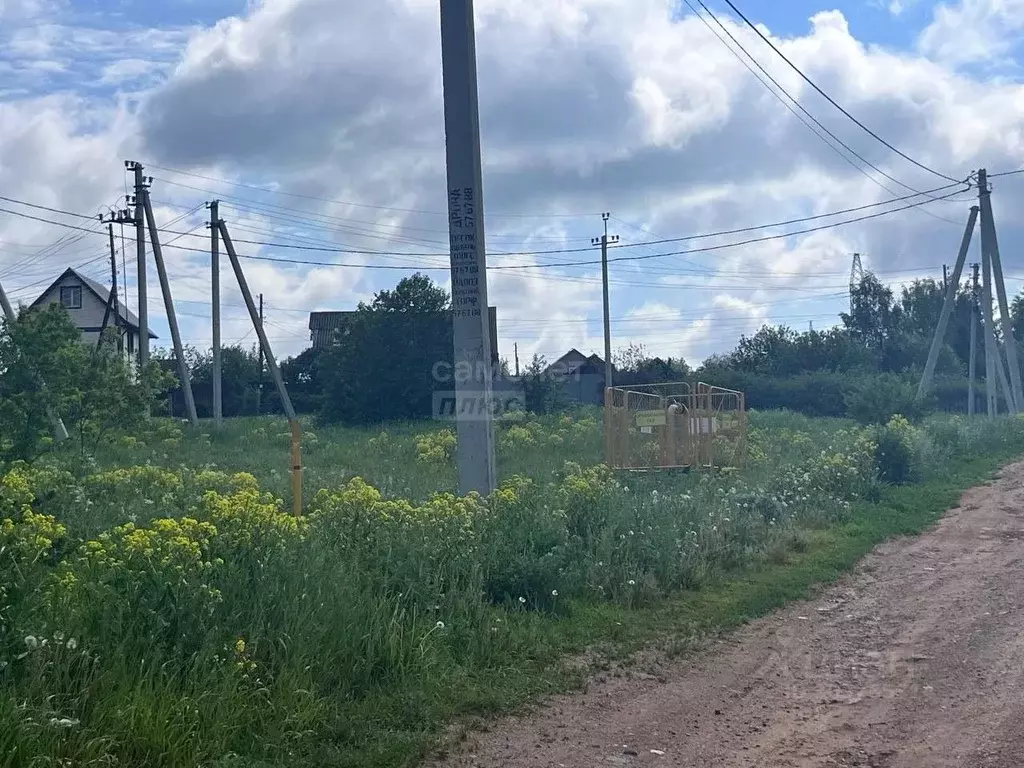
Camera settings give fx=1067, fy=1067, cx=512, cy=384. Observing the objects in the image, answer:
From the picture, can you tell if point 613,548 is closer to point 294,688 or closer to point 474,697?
point 474,697

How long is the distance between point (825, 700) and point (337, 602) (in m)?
3.00

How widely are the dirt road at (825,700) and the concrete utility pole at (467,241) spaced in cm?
335

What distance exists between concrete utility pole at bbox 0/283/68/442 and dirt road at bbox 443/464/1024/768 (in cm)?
1211

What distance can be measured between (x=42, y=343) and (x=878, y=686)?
14112mm

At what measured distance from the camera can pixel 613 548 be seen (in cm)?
937

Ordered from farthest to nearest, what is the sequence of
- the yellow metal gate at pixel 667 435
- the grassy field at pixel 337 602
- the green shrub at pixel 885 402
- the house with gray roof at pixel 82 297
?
the house with gray roof at pixel 82 297
the green shrub at pixel 885 402
the yellow metal gate at pixel 667 435
the grassy field at pixel 337 602

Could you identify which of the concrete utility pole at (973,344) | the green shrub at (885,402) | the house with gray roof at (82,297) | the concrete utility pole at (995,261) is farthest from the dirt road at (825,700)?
the house with gray roof at (82,297)

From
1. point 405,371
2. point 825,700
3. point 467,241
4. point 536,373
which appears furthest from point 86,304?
point 825,700

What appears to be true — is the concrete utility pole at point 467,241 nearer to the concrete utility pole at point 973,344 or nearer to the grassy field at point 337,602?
the grassy field at point 337,602

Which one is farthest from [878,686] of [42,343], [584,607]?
[42,343]

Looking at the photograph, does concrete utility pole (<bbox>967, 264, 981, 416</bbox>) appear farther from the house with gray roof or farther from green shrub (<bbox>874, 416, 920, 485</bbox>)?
the house with gray roof

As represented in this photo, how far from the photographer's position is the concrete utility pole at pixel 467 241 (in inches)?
412

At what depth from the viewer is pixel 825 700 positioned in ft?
21.1

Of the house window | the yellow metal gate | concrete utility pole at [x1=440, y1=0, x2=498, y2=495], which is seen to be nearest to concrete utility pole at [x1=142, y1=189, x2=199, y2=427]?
the yellow metal gate
